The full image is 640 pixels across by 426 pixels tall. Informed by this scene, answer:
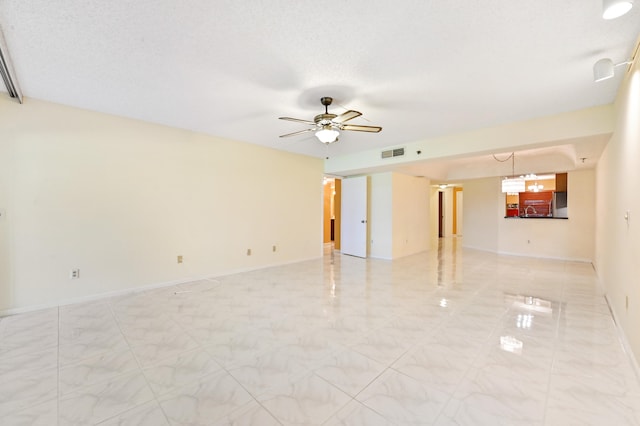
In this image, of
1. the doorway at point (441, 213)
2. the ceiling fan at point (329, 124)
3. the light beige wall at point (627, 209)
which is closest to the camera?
the light beige wall at point (627, 209)

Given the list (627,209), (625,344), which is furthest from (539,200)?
(625,344)

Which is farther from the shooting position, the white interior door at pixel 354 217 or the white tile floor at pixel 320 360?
the white interior door at pixel 354 217

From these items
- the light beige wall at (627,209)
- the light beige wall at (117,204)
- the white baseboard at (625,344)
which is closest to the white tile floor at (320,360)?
the white baseboard at (625,344)

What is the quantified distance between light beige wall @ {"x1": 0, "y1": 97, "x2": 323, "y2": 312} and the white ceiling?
0.47 meters

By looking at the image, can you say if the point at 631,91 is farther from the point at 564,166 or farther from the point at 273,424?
the point at 564,166

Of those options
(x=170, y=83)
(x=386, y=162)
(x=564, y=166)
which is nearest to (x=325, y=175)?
(x=386, y=162)

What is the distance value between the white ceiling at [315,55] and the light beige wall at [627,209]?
34cm

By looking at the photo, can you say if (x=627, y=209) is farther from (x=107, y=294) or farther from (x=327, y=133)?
(x=107, y=294)

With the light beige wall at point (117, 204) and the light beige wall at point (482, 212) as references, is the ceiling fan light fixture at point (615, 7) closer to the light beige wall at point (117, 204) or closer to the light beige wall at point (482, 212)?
the light beige wall at point (117, 204)

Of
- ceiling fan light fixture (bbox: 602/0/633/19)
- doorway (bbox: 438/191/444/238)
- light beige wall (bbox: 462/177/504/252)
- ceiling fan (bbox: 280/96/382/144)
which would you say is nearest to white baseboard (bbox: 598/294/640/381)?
ceiling fan light fixture (bbox: 602/0/633/19)

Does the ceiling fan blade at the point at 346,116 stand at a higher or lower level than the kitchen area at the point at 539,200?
higher

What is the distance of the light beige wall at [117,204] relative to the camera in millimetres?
3168

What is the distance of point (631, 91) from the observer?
238cm

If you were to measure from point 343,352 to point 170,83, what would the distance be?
307 centimetres
